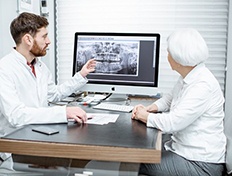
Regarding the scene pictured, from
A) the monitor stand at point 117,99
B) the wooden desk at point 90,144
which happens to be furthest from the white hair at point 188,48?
the monitor stand at point 117,99

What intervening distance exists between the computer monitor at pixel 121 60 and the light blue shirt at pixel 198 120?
67 cm

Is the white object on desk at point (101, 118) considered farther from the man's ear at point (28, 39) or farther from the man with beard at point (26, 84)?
the man's ear at point (28, 39)

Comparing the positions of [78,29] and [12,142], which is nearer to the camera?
[12,142]

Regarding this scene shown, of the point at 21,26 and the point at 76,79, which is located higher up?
the point at 21,26

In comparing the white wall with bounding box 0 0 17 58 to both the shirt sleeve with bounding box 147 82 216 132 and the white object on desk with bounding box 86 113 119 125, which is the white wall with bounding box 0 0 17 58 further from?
the shirt sleeve with bounding box 147 82 216 132

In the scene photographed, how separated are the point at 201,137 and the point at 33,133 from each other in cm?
86

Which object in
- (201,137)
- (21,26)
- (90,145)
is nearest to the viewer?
(90,145)

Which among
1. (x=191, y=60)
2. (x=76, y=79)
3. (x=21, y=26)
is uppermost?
(x=21, y=26)

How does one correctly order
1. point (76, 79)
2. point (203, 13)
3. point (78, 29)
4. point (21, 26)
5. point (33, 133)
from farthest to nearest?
Answer: 1. point (78, 29)
2. point (203, 13)
3. point (76, 79)
4. point (21, 26)
5. point (33, 133)

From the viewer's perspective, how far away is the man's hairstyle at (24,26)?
186 cm

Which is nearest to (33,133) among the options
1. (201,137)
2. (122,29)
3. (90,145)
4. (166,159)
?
(90,145)

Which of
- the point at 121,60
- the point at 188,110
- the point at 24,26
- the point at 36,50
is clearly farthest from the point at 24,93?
the point at 188,110

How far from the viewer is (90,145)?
1.22 meters

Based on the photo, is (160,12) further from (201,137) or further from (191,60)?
(201,137)
